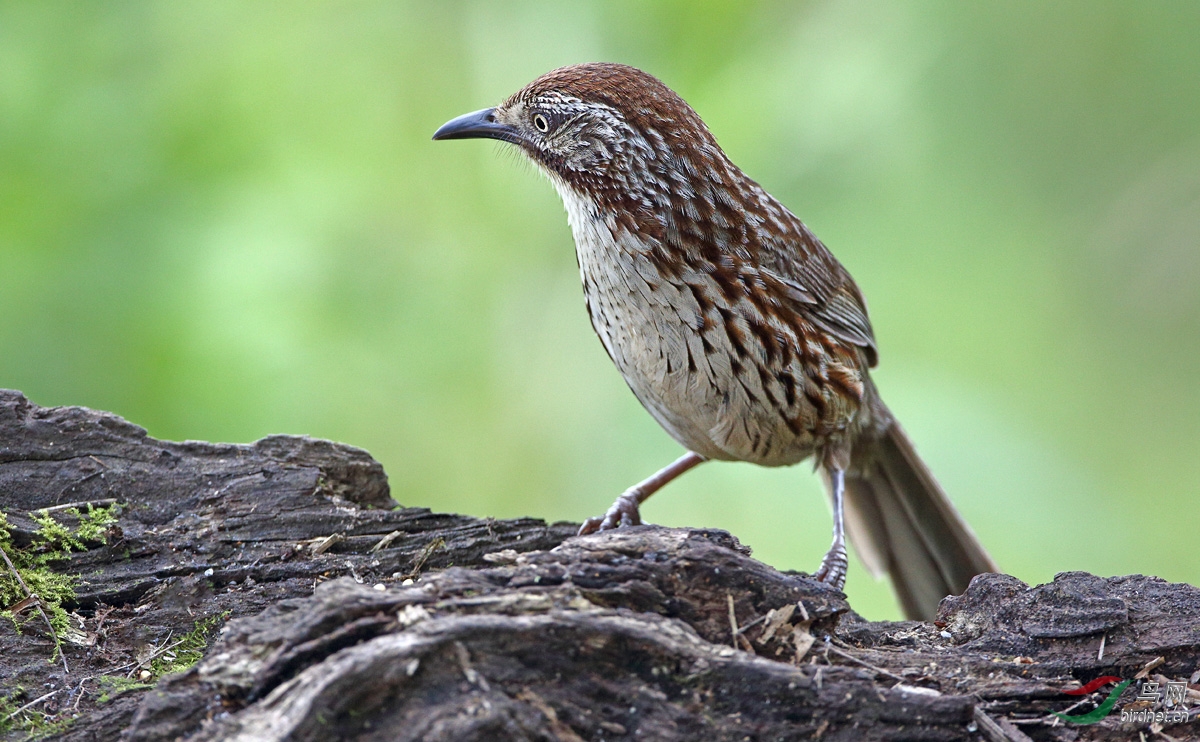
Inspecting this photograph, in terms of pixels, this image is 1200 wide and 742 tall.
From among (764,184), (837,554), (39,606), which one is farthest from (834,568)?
(39,606)

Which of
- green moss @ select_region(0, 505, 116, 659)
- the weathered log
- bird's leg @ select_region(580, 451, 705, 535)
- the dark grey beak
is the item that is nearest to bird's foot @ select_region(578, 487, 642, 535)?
bird's leg @ select_region(580, 451, 705, 535)

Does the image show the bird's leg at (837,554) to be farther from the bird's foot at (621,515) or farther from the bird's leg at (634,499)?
the bird's foot at (621,515)

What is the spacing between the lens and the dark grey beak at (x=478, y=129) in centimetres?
402

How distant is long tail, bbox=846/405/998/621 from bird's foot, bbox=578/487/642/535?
3.65 ft

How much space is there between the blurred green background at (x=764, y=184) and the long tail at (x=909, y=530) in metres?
0.28

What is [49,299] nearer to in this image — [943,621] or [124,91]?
[124,91]

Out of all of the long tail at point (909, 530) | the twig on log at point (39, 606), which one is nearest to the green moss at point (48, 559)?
the twig on log at point (39, 606)

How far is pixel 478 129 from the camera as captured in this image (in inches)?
160

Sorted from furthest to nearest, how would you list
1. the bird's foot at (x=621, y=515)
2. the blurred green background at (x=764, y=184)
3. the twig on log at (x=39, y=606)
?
the blurred green background at (x=764, y=184) → the bird's foot at (x=621, y=515) → the twig on log at (x=39, y=606)

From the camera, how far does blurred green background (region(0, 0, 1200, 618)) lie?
454cm

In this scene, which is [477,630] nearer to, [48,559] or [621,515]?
[48,559]

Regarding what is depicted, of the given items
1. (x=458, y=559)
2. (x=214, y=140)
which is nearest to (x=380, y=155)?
(x=214, y=140)

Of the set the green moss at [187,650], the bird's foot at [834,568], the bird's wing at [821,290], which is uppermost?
the bird's wing at [821,290]

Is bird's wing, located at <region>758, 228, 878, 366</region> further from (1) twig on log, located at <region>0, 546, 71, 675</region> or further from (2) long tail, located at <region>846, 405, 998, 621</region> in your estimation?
(1) twig on log, located at <region>0, 546, 71, 675</region>
